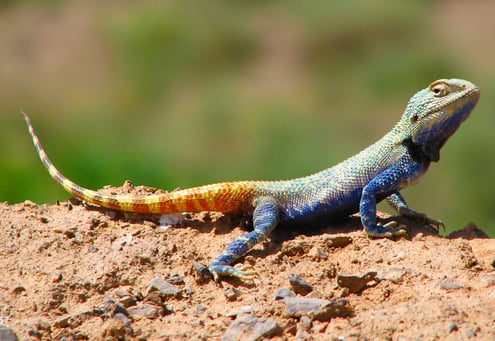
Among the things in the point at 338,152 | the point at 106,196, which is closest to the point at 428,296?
the point at 106,196

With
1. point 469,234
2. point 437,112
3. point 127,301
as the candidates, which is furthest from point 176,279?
point 437,112

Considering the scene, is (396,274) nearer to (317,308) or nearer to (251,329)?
(317,308)

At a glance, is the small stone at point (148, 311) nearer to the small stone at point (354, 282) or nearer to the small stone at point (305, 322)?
the small stone at point (305, 322)

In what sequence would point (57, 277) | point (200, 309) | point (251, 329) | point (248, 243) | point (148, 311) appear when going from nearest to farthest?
1. point (251, 329)
2. point (148, 311)
3. point (200, 309)
4. point (57, 277)
5. point (248, 243)

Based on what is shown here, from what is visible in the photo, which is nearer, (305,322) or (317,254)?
(305,322)

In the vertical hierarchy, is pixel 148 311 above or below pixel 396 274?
above

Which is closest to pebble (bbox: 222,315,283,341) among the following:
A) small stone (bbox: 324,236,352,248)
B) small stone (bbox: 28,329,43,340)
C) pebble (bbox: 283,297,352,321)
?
pebble (bbox: 283,297,352,321)

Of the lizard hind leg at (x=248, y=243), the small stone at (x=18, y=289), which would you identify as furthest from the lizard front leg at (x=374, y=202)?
the small stone at (x=18, y=289)
